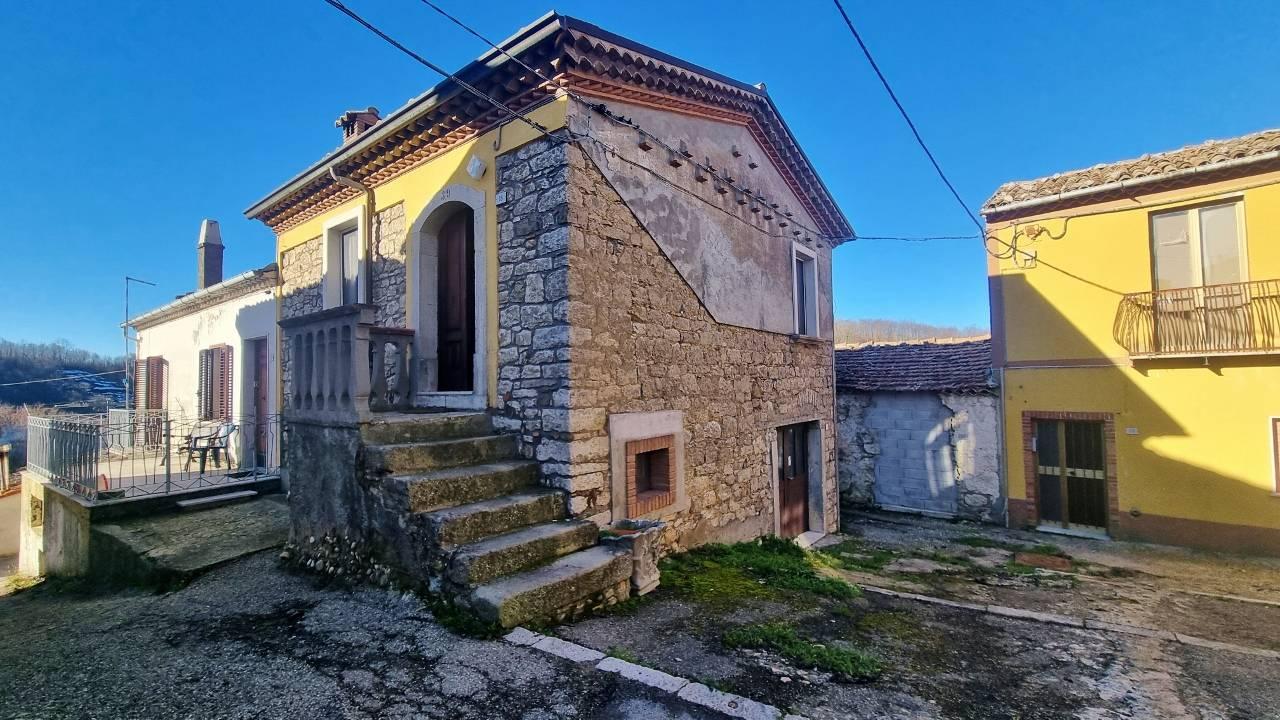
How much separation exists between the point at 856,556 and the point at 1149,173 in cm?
837

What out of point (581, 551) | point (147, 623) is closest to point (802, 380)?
point (581, 551)

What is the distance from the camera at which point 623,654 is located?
3471 mm

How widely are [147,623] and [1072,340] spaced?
1356cm

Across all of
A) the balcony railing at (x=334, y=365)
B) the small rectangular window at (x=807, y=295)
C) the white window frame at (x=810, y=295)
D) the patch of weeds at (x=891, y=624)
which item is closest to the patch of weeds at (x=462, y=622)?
the balcony railing at (x=334, y=365)

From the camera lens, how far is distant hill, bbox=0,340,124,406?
2375cm

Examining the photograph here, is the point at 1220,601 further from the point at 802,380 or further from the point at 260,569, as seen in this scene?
the point at 260,569

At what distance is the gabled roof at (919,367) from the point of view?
11.4 m

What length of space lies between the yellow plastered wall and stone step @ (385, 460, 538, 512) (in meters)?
0.91

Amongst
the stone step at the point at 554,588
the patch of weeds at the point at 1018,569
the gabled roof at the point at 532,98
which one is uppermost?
the gabled roof at the point at 532,98

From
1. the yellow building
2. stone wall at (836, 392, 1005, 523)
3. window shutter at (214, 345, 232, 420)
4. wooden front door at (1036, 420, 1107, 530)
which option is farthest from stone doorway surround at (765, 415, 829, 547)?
window shutter at (214, 345, 232, 420)

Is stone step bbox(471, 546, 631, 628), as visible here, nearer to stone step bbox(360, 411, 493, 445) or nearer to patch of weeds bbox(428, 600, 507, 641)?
patch of weeds bbox(428, 600, 507, 641)

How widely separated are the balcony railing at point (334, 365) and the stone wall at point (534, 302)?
4.27 ft

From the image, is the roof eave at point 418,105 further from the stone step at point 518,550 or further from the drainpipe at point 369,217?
the stone step at point 518,550

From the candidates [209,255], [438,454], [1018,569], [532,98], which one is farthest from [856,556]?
[209,255]
